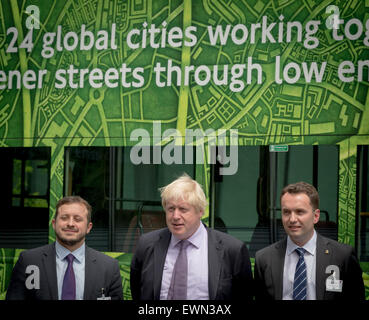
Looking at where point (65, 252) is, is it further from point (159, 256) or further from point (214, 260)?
point (214, 260)

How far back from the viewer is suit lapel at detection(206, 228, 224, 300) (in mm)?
3211

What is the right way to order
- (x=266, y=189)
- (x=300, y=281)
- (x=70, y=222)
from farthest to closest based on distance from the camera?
(x=266, y=189), (x=70, y=222), (x=300, y=281)

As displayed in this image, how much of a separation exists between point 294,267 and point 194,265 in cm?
67

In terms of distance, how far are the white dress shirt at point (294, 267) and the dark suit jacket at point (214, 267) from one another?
22 centimetres

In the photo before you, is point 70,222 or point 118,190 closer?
point 70,222

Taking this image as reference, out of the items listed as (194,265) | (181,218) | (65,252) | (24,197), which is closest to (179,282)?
(194,265)

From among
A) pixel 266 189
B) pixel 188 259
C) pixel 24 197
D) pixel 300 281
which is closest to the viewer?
pixel 188 259

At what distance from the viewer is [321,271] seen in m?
3.51

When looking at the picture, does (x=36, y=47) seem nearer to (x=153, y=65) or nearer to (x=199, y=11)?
(x=153, y=65)

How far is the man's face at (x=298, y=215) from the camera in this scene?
349 cm

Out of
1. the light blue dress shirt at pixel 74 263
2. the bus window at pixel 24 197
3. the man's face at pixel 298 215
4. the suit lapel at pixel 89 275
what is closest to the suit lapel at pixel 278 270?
the man's face at pixel 298 215

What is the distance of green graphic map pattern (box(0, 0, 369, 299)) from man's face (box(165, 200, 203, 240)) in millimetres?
1654

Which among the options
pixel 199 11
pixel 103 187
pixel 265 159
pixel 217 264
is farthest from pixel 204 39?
pixel 217 264

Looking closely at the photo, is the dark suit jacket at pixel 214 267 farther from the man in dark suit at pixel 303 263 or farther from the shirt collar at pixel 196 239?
the man in dark suit at pixel 303 263
